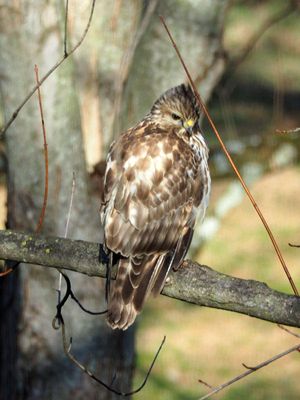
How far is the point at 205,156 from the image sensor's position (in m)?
5.43

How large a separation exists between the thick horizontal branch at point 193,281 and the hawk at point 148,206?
20cm

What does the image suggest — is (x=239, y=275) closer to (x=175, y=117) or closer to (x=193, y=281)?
(x=175, y=117)

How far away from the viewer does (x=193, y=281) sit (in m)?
4.13

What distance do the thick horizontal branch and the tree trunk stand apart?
5.59 feet

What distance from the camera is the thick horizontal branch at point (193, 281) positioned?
388cm

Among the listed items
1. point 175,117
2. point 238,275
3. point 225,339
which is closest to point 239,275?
point 238,275

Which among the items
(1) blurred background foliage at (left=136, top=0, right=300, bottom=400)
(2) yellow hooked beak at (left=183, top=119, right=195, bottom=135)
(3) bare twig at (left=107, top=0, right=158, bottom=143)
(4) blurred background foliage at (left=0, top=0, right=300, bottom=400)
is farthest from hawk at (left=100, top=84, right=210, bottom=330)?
(1) blurred background foliage at (left=136, top=0, right=300, bottom=400)

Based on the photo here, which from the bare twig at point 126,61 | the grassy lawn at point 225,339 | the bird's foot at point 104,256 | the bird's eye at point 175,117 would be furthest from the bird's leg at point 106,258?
the grassy lawn at point 225,339

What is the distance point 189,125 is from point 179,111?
116 mm

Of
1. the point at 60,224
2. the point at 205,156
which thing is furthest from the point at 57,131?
the point at 205,156

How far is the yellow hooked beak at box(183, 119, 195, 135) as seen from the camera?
5.46 metres

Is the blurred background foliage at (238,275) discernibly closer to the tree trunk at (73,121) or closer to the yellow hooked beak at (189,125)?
the tree trunk at (73,121)

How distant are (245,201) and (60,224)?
29.0 feet

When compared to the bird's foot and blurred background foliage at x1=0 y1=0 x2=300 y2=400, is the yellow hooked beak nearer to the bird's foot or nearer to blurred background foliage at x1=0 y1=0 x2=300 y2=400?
the bird's foot
